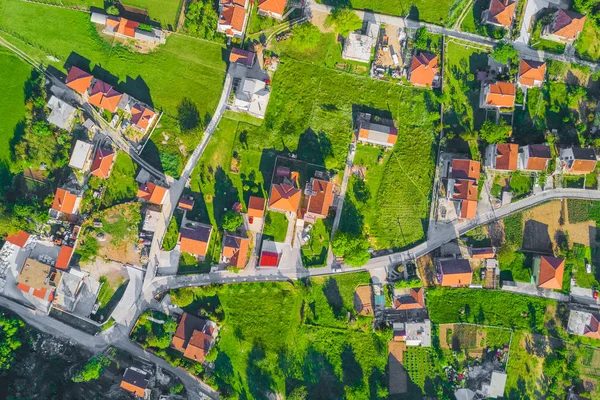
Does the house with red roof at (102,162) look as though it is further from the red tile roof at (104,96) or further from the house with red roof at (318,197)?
the house with red roof at (318,197)

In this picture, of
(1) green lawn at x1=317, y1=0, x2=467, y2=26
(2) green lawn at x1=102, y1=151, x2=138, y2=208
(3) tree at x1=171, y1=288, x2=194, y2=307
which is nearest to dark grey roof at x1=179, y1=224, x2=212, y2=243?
(3) tree at x1=171, y1=288, x2=194, y2=307

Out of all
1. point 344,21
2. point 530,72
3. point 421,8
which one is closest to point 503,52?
point 530,72

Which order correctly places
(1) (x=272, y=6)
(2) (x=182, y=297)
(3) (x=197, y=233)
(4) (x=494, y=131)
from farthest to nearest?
1. (2) (x=182, y=297)
2. (3) (x=197, y=233)
3. (4) (x=494, y=131)
4. (1) (x=272, y=6)

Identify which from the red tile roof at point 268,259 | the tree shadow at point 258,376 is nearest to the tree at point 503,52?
the red tile roof at point 268,259

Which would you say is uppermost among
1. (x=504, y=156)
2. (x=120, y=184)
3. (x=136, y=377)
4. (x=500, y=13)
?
(x=500, y=13)

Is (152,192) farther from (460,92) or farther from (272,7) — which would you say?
(460,92)

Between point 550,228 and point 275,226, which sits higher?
point 550,228

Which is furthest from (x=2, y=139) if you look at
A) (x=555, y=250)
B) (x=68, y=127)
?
(x=555, y=250)

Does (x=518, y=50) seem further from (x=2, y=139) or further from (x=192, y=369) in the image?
(x=2, y=139)
